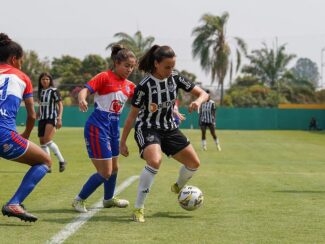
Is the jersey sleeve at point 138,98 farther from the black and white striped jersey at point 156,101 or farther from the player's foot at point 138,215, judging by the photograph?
the player's foot at point 138,215

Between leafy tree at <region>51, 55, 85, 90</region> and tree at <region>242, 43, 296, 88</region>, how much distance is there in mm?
19218

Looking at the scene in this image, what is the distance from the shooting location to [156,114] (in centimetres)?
862

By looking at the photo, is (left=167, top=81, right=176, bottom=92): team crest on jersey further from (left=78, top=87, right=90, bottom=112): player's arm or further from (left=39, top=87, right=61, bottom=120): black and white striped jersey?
(left=39, top=87, right=61, bottom=120): black and white striped jersey

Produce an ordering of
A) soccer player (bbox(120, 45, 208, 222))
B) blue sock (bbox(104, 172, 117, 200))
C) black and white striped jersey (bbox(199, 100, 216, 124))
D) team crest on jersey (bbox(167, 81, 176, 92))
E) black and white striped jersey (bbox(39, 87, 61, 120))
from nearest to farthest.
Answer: soccer player (bbox(120, 45, 208, 222))
team crest on jersey (bbox(167, 81, 176, 92))
blue sock (bbox(104, 172, 117, 200))
black and white striped jersey (bbox(39, 87, 61, 120))
black and white striped jersey (bbox(199, 100, 216, 124))

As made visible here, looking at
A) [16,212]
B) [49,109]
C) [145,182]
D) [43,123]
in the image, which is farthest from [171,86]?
[43,123]

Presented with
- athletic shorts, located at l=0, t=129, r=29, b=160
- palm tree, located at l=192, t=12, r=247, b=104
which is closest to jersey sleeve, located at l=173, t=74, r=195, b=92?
athletic shorts, located at l=0, t=129, r=29, b=160

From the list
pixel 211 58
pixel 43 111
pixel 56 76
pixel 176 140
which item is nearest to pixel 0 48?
pixel 176 140

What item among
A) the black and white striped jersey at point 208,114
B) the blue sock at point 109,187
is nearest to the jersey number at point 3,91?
the blue sock at point 109,187

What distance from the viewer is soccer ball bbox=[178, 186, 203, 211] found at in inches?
345

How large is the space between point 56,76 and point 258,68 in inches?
1051

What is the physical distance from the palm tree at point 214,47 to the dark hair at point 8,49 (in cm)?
6190

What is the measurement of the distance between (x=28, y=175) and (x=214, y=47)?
210 ft

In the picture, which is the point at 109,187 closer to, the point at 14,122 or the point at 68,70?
the point at 14,122

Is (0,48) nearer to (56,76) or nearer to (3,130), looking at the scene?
(3,130)
